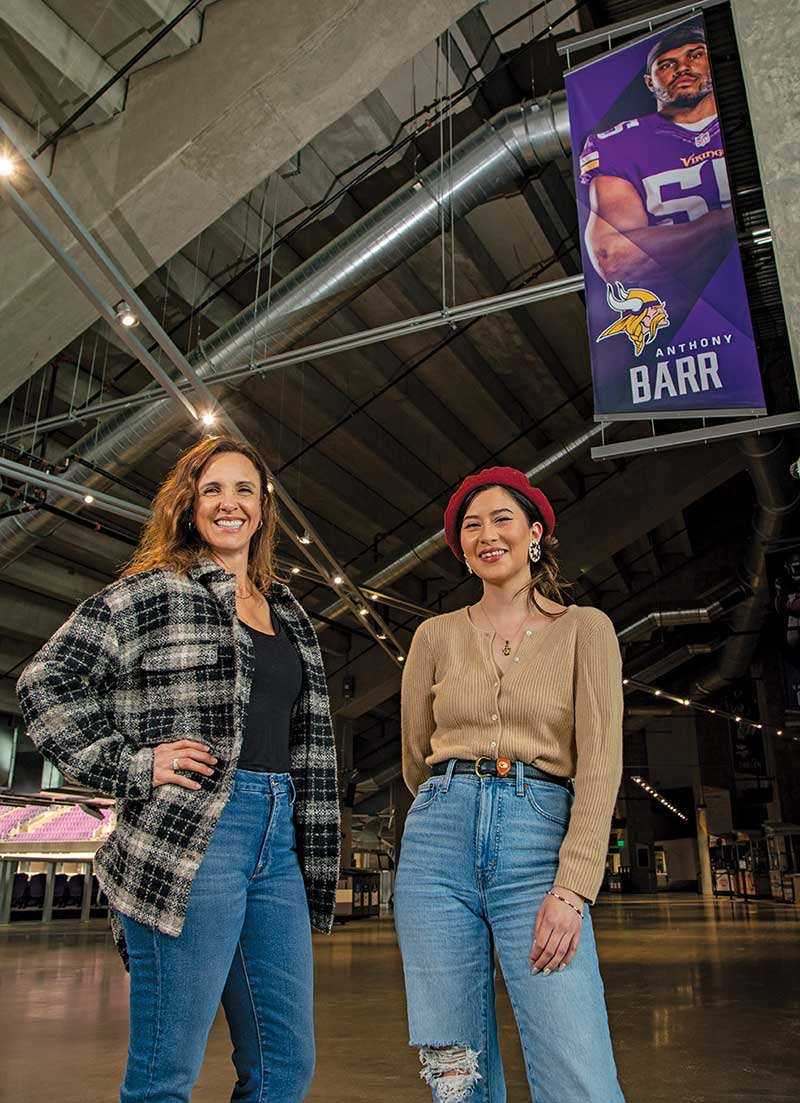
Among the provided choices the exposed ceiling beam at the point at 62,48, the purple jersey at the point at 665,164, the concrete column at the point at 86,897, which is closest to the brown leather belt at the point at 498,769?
the purple jersey at the point at 665,164

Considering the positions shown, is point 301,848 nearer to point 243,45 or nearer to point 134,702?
point 134,702

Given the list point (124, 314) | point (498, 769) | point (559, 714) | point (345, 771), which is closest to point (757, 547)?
point (345, 771)

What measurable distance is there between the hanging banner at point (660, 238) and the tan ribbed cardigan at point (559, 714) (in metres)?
2.99

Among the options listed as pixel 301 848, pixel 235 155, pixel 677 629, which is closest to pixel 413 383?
pixel 235 155

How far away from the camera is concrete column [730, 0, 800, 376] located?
4551 millimetres

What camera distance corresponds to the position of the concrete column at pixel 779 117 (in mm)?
4551

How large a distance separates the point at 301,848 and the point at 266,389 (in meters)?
10.8

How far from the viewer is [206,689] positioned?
1.57 m

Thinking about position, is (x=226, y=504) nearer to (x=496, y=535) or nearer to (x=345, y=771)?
(x=496, y=535)

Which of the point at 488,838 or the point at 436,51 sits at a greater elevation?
the point at 436,51

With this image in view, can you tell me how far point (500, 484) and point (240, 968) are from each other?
3.45 ft

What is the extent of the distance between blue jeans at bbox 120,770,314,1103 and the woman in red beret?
22 cm

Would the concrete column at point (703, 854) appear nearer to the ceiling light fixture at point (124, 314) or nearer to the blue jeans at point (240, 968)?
the ceiling light fixture at point (124, 314)

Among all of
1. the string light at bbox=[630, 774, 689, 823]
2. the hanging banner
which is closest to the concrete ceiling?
the hanging banner
